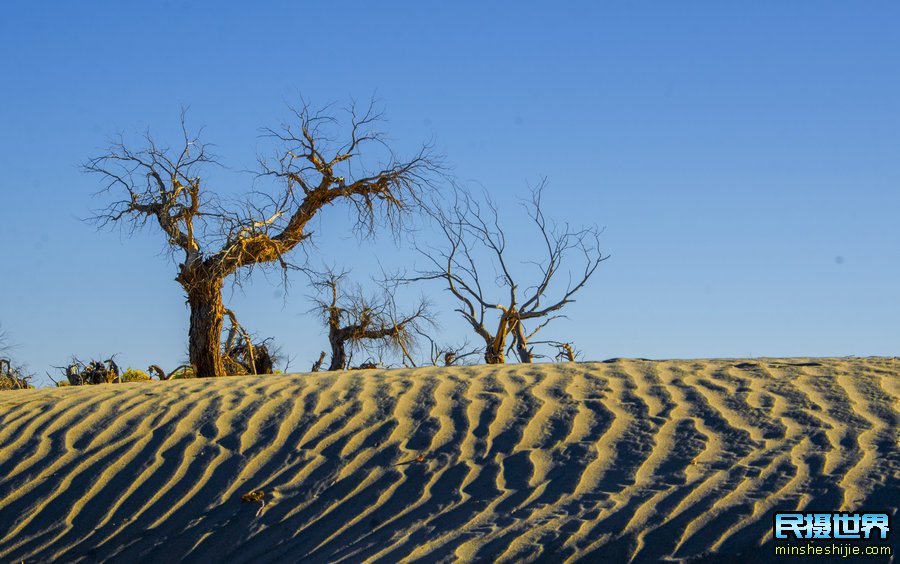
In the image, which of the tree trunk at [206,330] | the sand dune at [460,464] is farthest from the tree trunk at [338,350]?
the sand dune at [460,464]

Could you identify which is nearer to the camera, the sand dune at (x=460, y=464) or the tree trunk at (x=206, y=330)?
the sand dune at (x=460, y=464)

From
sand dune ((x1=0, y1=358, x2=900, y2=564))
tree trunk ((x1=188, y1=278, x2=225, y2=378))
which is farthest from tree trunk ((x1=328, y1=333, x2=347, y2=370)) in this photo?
sand dune ((x1=0, y1=358, x2=900, y2=564))

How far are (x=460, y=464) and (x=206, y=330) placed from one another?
23.2ft

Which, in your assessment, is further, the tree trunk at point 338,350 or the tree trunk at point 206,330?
the tree trunk at point 338,350

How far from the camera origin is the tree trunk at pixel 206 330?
38.7ft

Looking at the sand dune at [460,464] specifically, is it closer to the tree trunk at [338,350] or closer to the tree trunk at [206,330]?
the tree trunk at [206,330]

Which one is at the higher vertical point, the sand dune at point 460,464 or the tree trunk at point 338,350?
the tree trunk at point 338,350

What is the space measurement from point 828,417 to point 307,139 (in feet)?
25.8

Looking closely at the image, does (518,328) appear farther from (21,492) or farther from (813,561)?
(813,561)

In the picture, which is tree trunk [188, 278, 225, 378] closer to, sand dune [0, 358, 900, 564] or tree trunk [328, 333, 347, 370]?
tree trunk [328, 333, 347, 370]

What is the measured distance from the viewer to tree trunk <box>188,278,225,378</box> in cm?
1179

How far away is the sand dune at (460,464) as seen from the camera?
460 centimetres

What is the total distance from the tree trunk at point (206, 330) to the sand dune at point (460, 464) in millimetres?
4615

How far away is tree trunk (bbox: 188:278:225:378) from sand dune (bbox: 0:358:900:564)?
4615 mm
